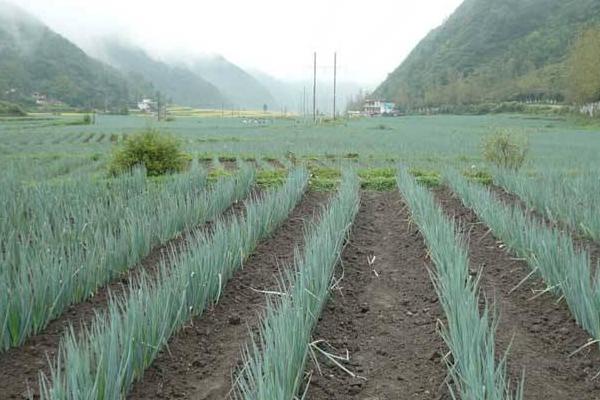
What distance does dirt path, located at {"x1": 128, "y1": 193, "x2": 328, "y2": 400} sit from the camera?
2406 millimetres

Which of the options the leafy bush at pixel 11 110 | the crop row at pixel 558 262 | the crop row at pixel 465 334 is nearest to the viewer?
the crop row at pixel 465 334

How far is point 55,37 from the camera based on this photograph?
3140 inches

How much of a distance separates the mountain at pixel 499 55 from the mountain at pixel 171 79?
55.3m

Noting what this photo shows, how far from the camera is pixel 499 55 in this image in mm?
74500

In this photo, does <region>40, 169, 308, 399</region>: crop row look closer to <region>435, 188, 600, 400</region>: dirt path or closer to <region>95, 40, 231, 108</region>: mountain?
<region>435, 188, 600, 400</region>: dirt path

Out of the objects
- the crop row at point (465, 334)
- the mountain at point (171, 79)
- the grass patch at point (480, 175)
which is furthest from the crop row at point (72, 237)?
the mountain at point (171, 79)

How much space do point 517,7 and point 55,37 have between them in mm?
66639

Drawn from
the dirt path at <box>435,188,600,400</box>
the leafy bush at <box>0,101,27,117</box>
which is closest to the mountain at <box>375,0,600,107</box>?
the leafy bush at <box>0,101,27,117</box>

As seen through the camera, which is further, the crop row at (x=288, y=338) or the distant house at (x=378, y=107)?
the distant house at (x=378, y=107)

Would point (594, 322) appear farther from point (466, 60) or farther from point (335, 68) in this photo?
point (466, 60)

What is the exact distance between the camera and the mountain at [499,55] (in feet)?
186

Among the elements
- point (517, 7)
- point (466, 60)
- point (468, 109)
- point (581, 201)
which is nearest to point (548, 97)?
point (468, 109)

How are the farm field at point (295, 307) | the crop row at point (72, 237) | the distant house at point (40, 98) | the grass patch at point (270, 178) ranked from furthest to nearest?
the distant house at point (40, 98)
the grass patch at point (270, 178)
the crop row at point (72, 237)
the farm field at point (295, 307)

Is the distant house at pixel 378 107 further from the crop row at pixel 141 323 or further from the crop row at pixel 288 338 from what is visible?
the crop row at pixel 288 338
